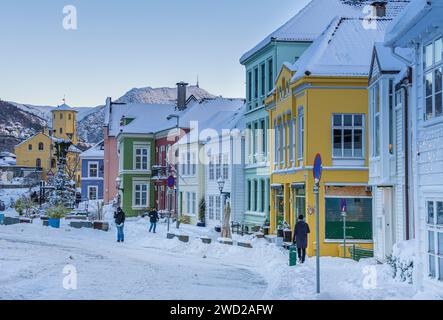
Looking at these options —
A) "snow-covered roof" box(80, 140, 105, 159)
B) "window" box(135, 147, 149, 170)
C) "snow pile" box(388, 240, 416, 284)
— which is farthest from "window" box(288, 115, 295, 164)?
"snow-covered roof" box(80, 140, 105, 159)

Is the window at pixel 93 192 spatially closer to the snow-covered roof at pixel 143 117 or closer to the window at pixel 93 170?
the window at pixel 93 170

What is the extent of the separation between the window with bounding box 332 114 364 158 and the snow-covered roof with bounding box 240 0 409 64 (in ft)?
30.5

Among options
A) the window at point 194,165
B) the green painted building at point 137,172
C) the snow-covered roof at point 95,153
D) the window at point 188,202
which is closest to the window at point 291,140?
the window at point 194,165

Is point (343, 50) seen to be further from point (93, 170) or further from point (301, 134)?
point (93, 170)

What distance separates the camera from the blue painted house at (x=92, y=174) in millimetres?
84438

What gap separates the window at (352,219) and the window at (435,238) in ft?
37.4

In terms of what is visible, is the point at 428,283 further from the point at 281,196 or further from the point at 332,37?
the point at 281,196

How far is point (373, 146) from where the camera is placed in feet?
75.4

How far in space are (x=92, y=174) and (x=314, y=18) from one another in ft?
176

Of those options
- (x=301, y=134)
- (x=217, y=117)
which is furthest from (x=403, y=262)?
(x=217, y=117)

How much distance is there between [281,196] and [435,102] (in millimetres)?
18567

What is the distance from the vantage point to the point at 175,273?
2061cm

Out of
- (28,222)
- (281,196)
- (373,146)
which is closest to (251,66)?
(281,196)

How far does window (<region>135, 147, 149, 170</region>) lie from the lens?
61656mm
